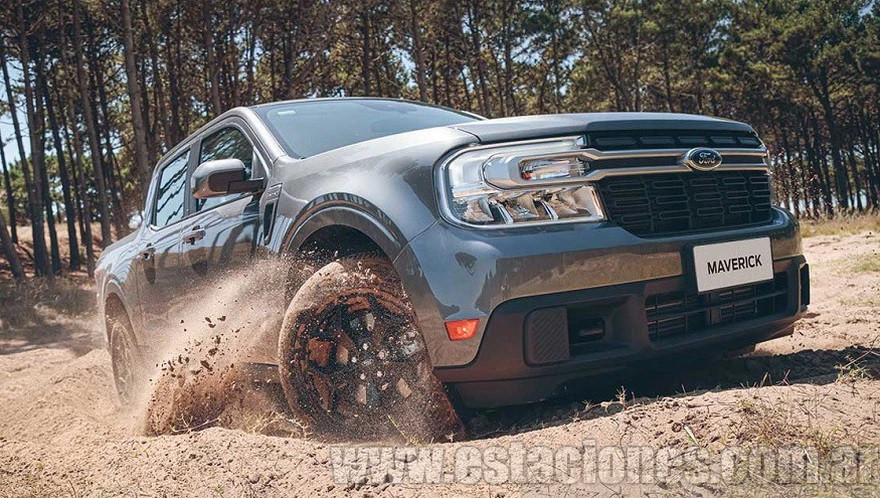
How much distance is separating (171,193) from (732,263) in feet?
11.5

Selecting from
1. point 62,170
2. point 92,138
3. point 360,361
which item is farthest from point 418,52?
point 360,361

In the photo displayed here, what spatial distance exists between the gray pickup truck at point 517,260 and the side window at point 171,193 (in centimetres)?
138

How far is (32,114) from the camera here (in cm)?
1855

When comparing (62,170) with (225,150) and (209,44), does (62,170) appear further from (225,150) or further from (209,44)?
(225,150)

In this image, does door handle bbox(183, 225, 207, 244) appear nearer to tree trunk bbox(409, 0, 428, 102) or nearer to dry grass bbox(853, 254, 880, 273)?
dry grass bbox(853, 254, 880, 273)

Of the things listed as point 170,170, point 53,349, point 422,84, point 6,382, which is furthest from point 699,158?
point 422,84

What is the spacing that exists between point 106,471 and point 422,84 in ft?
56.8

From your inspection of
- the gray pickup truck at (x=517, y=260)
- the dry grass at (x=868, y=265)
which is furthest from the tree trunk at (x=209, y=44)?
the gray pickup truck at (x=517, y=260)

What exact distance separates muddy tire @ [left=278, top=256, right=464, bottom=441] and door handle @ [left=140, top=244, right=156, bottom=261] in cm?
197

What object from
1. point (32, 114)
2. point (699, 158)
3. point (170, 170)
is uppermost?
point (32, 114)

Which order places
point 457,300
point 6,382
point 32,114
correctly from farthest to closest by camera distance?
point 32,114 → point 6,382 → point 457,300

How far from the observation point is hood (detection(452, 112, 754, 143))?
2793 millimetres

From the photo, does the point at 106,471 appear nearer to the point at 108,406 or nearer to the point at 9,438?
the point at 9,438

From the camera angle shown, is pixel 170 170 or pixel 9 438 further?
pixel 170 170
